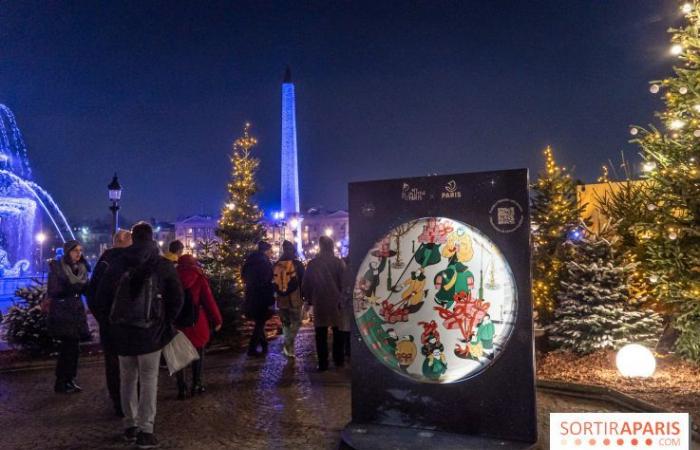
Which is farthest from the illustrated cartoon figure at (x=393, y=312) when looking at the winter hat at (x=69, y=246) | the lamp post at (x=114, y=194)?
the lamp post at (x=114, y=194)

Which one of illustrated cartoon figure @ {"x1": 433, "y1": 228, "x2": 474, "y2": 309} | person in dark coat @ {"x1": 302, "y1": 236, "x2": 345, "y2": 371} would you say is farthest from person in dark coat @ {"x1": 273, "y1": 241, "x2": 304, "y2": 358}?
illustrated cartoon figure @ {"x1": 433, "y1": 228, "x2": 474, "y2": 309}

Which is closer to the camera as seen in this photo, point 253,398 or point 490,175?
point 490,175

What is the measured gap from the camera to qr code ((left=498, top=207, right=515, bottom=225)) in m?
4.84

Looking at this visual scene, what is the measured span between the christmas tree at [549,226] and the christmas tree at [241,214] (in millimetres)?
9303

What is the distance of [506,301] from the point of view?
4863 millimetres

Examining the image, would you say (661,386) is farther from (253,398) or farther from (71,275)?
(71,275)

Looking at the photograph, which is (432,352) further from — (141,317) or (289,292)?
(289,292)

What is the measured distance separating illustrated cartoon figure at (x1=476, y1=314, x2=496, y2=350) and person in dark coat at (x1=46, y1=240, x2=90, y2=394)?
5.19 meters

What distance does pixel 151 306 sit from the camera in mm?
5309

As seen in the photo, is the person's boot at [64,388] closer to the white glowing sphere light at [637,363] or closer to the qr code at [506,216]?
the qr code at [506,216]

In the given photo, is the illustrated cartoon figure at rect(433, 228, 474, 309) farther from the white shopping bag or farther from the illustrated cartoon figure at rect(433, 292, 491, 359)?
the white shopping bag

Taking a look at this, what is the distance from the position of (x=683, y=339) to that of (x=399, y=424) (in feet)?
15.4

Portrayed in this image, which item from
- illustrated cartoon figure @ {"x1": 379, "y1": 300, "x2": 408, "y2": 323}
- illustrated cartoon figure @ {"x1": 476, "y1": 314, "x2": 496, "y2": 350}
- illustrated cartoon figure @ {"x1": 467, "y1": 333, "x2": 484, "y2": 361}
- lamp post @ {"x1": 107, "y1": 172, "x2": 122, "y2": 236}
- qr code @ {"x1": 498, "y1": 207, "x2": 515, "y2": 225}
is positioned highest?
lamp post @ {"x1": 107, "y1": 172, "x2": 122, "y2": 236}

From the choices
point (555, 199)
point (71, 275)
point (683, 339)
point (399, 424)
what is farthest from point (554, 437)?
point (555, 199)
